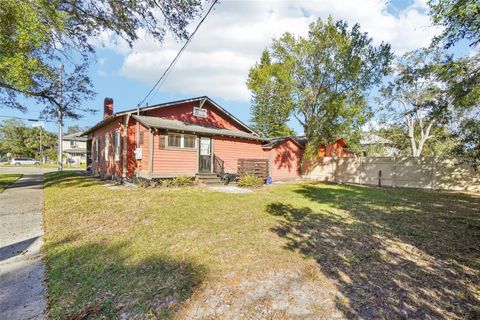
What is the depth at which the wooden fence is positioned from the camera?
1403 centimetres

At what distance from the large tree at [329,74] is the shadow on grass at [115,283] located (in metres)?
15.7

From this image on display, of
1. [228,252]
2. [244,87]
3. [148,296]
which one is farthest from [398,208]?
[244,87]

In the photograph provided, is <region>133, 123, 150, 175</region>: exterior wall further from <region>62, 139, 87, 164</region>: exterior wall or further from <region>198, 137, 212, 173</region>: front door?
<region>62, 139, 87, 164</region>: exterior wall

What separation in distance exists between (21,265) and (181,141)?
9.14m

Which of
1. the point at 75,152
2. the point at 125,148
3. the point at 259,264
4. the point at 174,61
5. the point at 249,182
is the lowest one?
the point at 259,264

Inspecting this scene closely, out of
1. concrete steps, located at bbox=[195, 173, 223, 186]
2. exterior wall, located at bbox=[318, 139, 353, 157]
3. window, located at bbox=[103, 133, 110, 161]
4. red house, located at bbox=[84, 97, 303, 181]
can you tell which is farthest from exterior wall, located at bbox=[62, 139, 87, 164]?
exterior wall, located at bbox=[318, 139, 353, 157]

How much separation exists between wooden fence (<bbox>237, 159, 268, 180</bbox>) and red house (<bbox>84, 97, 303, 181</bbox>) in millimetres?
58

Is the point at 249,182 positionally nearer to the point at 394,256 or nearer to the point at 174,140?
the point at 174,140

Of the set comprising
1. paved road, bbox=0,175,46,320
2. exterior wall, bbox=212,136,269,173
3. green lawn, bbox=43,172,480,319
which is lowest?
paved road, bbox=0,175,46,320

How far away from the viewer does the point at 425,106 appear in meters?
8.21

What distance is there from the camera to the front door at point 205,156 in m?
13.5

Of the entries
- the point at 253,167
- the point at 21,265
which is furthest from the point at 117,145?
the point at 21,265

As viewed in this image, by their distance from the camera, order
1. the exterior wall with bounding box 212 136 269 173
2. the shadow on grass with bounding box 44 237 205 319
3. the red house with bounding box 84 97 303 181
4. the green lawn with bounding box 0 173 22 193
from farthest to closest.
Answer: the exterior wall with bounding box 212 136 269 173, the green lawn with bounding box 0 173 22 193, the red house with bounding box 84 97 303 181, the shadow on grass with bounding box 44 237 205 319

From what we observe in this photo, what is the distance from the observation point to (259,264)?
3754 mm
